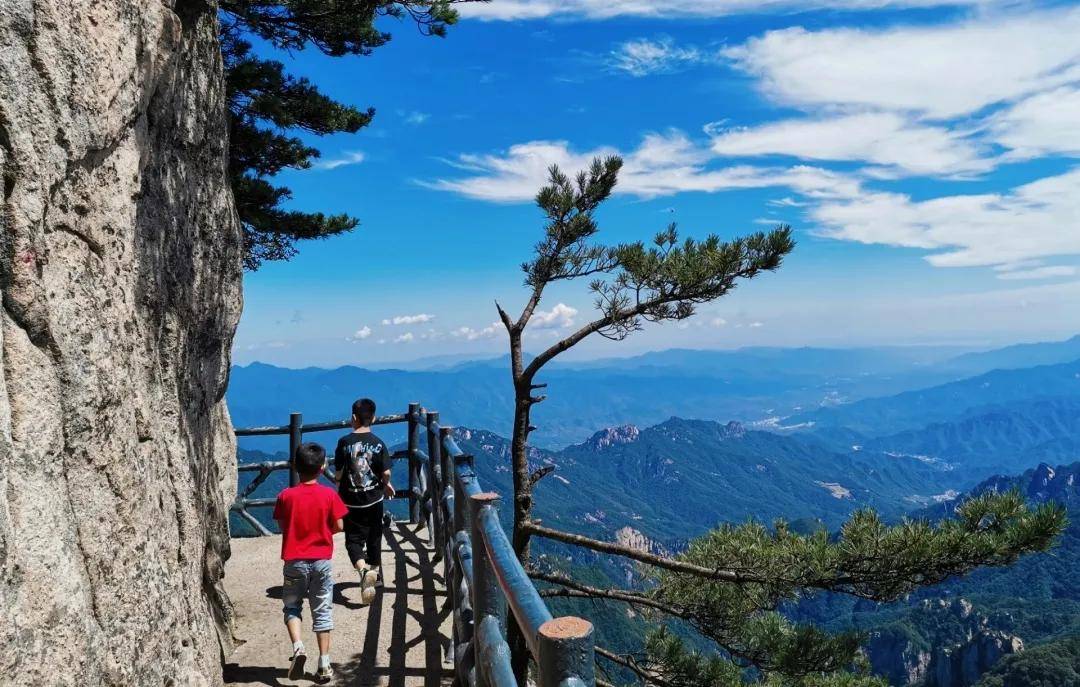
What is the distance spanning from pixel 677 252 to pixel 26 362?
5.79 meters

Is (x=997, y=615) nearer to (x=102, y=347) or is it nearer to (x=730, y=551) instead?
(x=730, y=551)

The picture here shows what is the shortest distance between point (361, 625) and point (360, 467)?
4.98ft

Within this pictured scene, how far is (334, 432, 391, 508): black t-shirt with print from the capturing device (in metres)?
6.61

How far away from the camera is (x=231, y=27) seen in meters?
8.59

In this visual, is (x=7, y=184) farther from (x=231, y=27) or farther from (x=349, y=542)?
(x=231, y=27)

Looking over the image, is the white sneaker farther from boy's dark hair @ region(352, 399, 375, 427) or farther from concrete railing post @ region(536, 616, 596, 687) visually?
concrete railing post @ region(536, 616, 596, 687)

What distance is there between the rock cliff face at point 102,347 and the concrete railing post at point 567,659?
1875 mm

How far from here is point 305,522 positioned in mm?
5324

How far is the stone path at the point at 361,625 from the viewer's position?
5508 mm

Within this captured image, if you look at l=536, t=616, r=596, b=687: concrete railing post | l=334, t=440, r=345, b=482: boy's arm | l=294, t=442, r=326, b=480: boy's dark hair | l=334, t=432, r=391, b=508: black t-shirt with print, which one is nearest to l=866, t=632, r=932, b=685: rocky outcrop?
l=334, t=432, r=391, b=508: black t-shirt with print

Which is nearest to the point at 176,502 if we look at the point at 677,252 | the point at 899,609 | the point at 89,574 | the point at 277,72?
the point at 89,574

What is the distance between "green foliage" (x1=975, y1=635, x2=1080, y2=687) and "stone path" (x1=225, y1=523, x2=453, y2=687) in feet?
291

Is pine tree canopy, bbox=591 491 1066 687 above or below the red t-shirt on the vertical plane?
below

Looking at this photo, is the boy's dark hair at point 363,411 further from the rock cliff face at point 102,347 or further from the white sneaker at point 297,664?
the white sneaker at point 297,664
